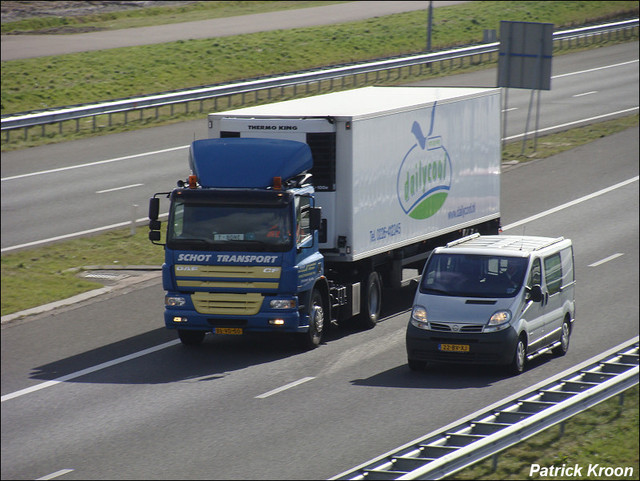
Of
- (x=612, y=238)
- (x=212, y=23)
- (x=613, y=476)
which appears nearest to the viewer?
(x=613, y=476)

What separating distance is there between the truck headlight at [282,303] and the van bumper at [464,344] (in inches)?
77.2

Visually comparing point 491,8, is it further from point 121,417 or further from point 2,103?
point 121,417

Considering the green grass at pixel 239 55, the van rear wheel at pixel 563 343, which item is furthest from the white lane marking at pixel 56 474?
the green grass at pixel 239 55

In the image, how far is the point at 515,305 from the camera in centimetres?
1619

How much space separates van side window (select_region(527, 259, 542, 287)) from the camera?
54.9 ft

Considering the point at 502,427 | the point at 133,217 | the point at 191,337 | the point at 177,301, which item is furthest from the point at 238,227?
the point at 133,217

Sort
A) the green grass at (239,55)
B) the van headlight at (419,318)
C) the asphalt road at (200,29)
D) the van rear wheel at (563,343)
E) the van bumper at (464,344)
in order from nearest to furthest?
the van bumper at (464,344) < the van headlight at (419,318) < the van rear wheel at (563,343) < the green grass at (239,55) < the asphalt road at (200,29)

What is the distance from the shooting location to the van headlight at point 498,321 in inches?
631

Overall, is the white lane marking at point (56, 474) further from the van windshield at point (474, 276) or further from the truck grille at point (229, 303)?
the van windshield at point (474, 276)

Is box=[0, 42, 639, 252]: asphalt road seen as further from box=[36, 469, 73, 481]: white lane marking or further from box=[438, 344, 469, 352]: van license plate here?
box=[36, 469, 73, 481]: white lane marking

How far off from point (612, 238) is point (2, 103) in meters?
23.8

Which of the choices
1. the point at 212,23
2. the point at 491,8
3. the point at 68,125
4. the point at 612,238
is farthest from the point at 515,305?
the point at 491,8

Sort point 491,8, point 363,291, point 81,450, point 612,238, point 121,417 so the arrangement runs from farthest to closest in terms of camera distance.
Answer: point 491,8, point 612,238, point 363,291, point 121,417, point 81,450

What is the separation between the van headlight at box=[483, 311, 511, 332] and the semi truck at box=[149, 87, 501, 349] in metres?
3.07
